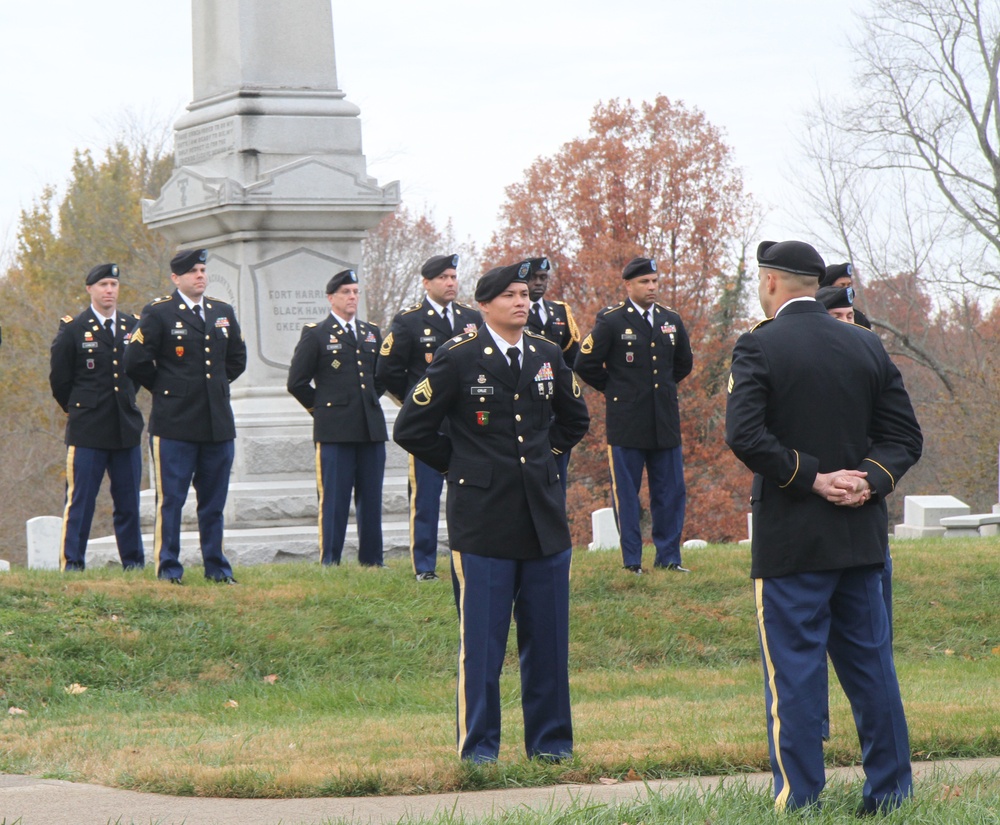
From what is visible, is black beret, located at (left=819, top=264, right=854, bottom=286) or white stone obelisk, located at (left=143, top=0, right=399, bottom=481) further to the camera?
white stone obelisk, located at (left=143, top=0, right=399, bottom=481)

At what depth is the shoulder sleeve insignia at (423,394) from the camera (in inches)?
276

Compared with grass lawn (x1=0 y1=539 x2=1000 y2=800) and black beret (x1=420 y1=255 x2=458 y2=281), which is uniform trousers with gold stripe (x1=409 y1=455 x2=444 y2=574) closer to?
grass lawn (x1=0 y1=539 x2=1000 y2=800)

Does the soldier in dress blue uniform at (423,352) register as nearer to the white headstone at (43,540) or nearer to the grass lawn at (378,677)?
the grass lawn at (378,677)

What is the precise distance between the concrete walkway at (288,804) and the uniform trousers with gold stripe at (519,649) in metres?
0.39

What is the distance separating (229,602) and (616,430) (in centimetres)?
303

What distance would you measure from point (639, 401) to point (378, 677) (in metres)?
2.90

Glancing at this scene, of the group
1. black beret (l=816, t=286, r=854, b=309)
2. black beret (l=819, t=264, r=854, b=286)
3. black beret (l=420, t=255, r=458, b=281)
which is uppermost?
black beret (l=420, t=255, r=458, b=281)

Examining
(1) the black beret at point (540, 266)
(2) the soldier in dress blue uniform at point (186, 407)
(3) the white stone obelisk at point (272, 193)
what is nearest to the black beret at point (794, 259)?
(1) the black beret at point (540, 266)

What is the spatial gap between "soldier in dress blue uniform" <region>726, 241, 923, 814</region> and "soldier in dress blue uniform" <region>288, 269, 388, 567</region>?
6496mm

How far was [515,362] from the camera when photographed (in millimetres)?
7082

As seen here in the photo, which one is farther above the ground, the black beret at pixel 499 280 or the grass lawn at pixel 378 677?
the black beret at pixel 499 280

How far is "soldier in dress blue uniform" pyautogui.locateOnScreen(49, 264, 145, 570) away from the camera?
39.7 feet

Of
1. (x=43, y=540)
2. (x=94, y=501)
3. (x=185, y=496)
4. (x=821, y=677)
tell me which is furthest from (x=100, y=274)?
(x=821, y=677)

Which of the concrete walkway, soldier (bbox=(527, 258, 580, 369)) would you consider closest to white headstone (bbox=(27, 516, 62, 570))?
soldier (bbox=(527, 258, 580, 369))
